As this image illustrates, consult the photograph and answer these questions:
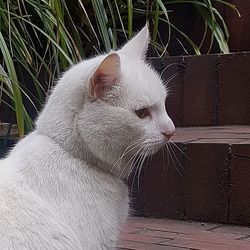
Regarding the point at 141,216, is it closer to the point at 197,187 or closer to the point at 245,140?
the point at 197,187

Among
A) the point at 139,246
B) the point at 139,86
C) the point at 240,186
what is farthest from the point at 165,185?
the point at 139,86

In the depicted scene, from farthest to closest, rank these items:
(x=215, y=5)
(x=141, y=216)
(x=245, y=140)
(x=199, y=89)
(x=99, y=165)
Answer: (x=215, y=5), (x=199, y=89), (x=141, y=216), (x=245, y=140), (x=99, y=165)

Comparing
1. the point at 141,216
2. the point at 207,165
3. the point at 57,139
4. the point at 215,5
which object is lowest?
the point at 141,216

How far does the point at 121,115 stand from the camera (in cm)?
159

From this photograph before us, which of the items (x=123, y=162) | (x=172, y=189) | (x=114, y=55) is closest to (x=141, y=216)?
(x=172, y=189)

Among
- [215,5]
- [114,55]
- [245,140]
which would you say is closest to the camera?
[114,55]

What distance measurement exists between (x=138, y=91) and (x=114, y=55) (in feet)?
0.41

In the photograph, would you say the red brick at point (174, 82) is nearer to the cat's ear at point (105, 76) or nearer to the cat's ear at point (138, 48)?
the cat's ear at point (138, 48)

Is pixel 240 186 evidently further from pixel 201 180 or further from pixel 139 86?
pixel 139 86

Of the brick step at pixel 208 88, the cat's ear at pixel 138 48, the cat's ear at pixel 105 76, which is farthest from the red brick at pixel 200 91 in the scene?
the cat's ear at pixel 105 76

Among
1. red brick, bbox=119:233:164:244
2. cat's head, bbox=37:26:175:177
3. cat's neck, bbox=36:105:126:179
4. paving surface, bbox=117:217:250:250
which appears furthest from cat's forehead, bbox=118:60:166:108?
red brick, bbox=119:233:164:244

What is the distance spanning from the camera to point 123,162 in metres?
1.66

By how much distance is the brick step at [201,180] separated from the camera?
2.39 meters

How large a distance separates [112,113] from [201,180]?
956 millimetres
